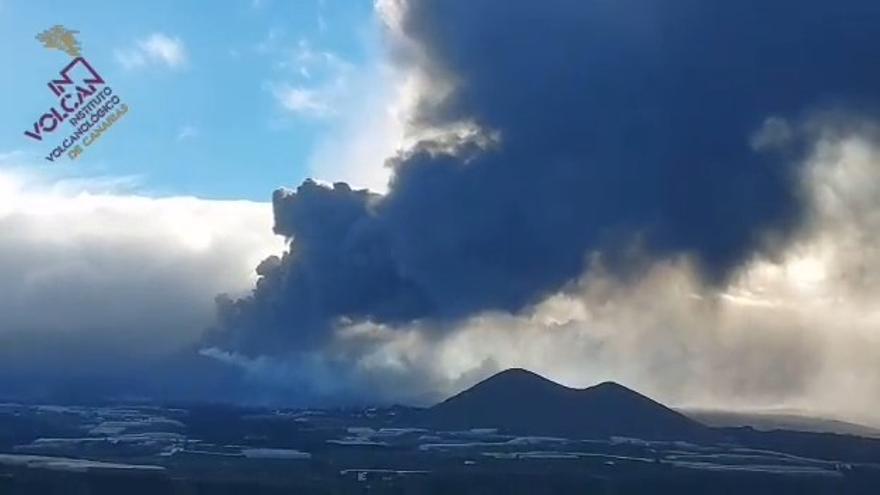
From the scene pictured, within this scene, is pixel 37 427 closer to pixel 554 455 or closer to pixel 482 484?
pixel 554 455

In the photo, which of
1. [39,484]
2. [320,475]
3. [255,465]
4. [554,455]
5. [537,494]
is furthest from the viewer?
[554,455]

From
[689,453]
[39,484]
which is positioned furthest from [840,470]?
[39,484]

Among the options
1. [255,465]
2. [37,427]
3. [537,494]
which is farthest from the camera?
[37,427]

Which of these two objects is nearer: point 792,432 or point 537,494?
point 537,494

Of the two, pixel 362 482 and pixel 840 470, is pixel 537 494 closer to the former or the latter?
pixel 362 482

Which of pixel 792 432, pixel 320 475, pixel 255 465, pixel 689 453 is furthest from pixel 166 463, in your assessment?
pixel 792 432

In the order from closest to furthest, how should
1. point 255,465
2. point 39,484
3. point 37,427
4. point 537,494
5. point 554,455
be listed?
1. point 39,484
2. point 537,494
3. point 255,465
4. point 554,455
5. point 37,427

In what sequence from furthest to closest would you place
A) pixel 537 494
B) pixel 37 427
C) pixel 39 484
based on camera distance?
pixel 37 427 → pixel 537 494 → pixel 39 484

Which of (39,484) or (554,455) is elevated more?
(554,455)

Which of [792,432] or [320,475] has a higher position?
[792,432]
